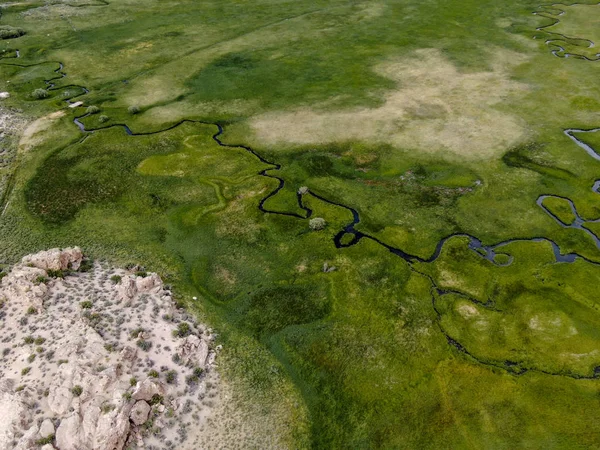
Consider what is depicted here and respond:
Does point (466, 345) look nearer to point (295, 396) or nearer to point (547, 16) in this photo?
point (295, 396)

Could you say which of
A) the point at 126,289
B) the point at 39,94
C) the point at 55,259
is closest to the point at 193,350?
the point at 126,289

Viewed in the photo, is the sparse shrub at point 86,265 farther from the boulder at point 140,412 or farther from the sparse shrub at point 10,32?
the sparse shrub at point 10,32

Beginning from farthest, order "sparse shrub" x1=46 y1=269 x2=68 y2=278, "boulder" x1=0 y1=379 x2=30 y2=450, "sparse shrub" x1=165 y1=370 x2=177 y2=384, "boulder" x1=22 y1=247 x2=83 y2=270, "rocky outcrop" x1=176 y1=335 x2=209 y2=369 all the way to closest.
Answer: "boulder" x1=22 y1=247 x2=83 y2=270 → "sparse shrub" x1=46 y1=269 x2=68 y2=278 → "rocky outcrop" x1=176 y1=335 x2=209 y2=369 → "sparse shrub" x1=165 y1=370 x2=177 y2=384 → "boulder" x1=0 y1=379 x2=30 y2=450

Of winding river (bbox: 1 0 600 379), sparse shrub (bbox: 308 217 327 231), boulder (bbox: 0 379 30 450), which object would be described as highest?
boulder (bbox: 0 379 30 450)

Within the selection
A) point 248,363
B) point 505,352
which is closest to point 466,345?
point 505,352

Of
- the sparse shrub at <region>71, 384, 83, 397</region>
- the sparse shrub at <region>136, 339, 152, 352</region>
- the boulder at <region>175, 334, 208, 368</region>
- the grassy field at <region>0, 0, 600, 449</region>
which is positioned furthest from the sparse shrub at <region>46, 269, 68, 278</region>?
the boulder at <region>175, 334, 208, 368</region>

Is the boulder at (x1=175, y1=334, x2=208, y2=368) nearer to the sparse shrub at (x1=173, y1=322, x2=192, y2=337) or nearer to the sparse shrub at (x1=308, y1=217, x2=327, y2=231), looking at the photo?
the sparse shrub at (x1=173, y1=322, x2=192, y2=337)
